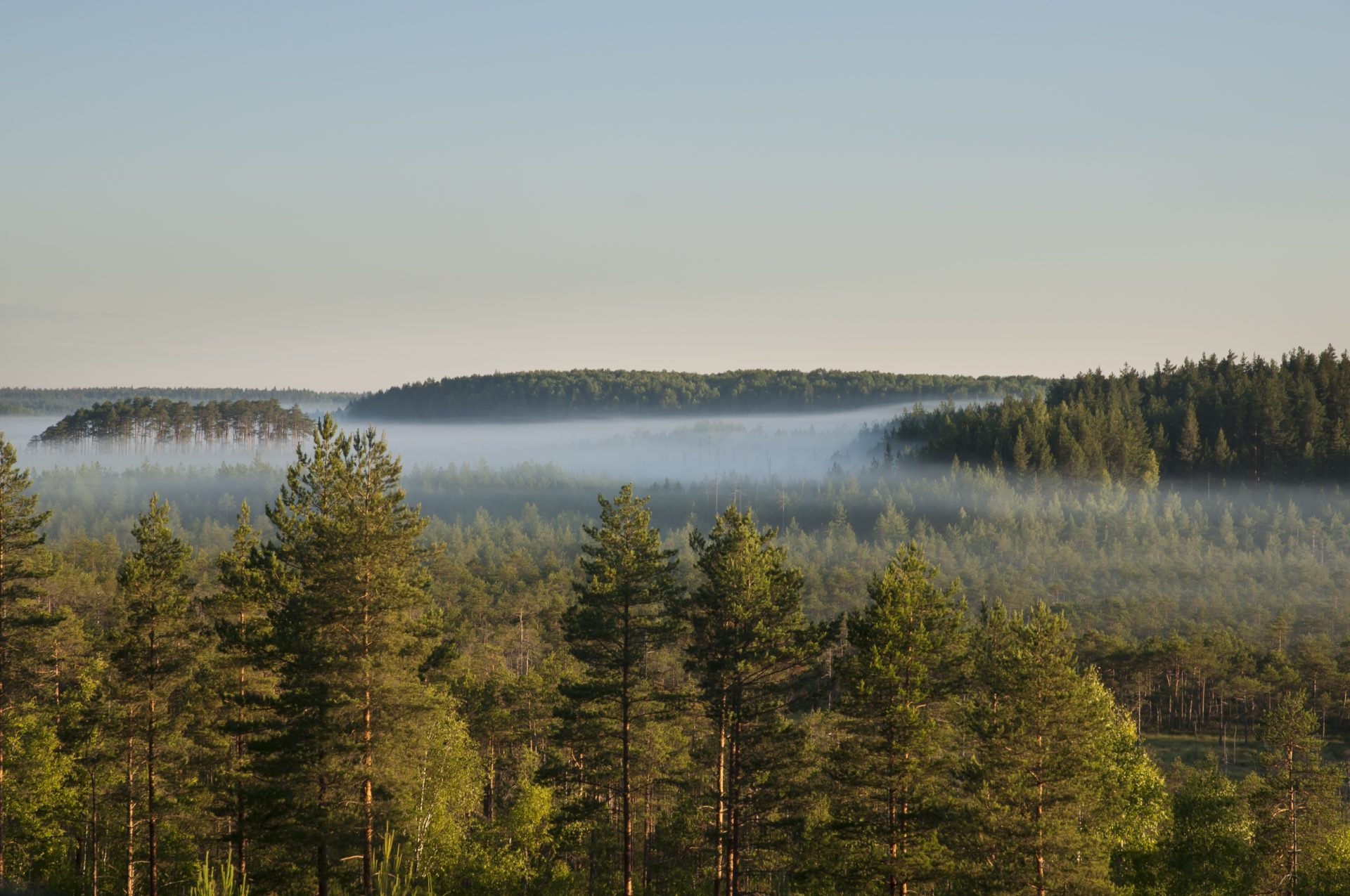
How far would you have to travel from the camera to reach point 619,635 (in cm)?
3597

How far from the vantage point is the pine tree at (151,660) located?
33031 mm

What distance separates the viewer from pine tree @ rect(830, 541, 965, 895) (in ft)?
102

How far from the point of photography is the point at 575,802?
36375mm

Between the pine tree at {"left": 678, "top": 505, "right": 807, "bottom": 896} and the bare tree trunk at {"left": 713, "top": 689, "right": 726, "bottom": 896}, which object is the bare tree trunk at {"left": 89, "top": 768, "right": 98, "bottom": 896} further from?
the pine tree at {"left": 678, "top": 505, "right": 807, "bottom": 896}

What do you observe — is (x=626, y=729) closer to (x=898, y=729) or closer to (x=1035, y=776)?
(x=898, y=729)

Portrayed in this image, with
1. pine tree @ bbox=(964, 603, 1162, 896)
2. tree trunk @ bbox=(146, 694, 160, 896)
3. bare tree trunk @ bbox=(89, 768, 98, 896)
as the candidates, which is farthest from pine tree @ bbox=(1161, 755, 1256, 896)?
bare tree trunk @ bbox=(89, 768, 98, 896)

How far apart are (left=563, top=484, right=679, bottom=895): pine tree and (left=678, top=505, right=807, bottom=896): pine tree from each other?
61.3 inches

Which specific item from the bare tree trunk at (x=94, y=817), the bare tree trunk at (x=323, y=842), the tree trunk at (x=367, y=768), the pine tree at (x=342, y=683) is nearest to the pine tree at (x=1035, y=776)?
the pine tree at (x=342, y=683)

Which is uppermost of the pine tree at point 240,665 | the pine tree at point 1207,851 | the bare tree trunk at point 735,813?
the pine tree at point 240,665

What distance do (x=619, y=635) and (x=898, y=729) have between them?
10.1 meters

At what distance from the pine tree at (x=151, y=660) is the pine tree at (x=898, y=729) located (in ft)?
69.8

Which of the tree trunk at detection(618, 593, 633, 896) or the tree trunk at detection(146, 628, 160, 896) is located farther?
the tree trunk at detection(618, 593, 633, 896)

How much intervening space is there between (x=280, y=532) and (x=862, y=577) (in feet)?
358

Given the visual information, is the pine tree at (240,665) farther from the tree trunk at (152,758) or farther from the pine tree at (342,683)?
the tree trunk at (152,758)
